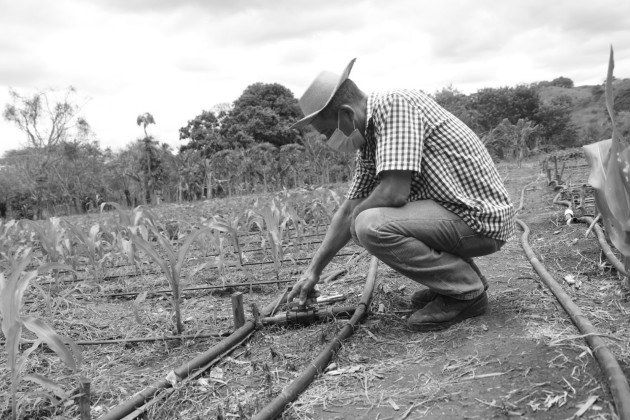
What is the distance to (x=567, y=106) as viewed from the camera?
2742 centimetres

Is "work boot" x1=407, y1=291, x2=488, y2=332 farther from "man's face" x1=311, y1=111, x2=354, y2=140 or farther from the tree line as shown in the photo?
the tree line

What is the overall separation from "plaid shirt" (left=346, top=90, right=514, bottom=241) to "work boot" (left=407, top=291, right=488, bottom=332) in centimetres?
28

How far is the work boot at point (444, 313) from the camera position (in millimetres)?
1875

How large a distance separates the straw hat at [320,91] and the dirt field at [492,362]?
2.84 ft

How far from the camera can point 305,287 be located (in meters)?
2.03

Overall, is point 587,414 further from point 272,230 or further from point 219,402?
point 272,230

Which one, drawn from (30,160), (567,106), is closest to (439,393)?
(30,160)

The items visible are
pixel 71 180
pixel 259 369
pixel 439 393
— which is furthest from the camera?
pixel 71 180

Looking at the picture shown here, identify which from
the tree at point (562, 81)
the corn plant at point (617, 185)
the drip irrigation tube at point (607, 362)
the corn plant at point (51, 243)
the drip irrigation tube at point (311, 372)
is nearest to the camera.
A: the drip irrigation tube at point (607, 362)

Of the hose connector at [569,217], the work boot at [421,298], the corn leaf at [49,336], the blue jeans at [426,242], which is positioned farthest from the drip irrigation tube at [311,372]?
the hose connector at [569,217]

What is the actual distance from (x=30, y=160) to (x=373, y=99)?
27251 mm

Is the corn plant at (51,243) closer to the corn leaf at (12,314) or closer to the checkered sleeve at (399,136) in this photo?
the corn leaf at (12,314)

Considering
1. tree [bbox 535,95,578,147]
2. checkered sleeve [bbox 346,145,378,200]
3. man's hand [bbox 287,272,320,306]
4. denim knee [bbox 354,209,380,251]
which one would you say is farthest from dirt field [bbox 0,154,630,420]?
tree [bbox 535,95,578,147]

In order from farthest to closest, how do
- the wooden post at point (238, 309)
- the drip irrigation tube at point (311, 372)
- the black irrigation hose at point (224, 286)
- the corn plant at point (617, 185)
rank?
the black irrigation hose at point (224, 286)
the wooden post at point (238, 309)
the drip irrigation tube at point (311, 372)
the corn plant at point (617, 185)
